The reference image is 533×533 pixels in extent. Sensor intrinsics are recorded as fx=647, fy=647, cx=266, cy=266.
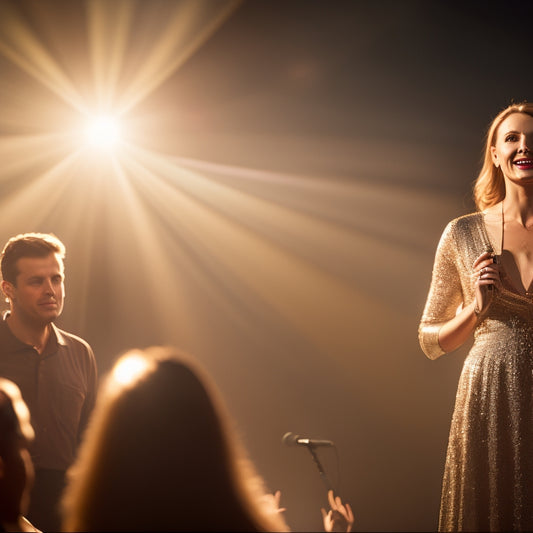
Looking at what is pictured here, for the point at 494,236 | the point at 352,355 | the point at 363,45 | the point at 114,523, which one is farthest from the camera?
the point at 352,355

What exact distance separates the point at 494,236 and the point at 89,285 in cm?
284

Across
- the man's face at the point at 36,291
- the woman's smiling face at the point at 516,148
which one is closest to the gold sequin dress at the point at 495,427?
the woman's smiling face at the point at 516,148

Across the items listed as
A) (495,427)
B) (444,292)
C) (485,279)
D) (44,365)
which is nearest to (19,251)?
(44,365)

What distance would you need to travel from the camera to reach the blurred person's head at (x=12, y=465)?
120 cm

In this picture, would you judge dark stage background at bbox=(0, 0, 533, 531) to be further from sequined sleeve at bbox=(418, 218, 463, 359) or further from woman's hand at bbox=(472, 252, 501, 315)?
woman's hand at bbox=(472, 252, 501, 315)

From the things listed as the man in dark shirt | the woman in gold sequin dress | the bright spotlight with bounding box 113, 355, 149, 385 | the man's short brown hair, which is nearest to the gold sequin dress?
the woman in gold sequin dress

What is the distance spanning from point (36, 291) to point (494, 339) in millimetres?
1906

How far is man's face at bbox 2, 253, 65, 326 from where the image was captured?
9.37 feet

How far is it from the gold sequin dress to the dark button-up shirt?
154 cm

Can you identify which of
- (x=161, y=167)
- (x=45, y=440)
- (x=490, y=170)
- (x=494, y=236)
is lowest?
(x=45, y=440)

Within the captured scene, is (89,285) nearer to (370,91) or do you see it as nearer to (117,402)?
(370,91)

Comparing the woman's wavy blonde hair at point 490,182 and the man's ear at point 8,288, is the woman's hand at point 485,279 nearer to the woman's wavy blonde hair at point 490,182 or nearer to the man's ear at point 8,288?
the woman's wavy blonde hair at point 490,182

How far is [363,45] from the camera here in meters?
4.22

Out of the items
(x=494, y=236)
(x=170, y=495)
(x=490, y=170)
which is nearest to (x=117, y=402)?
(x=170, y=495)
